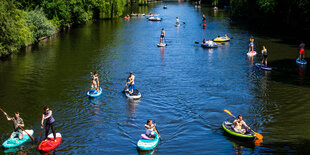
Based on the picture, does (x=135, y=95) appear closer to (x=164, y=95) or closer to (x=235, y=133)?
(x=164, y=95)

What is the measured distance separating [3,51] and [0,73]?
17.0ft

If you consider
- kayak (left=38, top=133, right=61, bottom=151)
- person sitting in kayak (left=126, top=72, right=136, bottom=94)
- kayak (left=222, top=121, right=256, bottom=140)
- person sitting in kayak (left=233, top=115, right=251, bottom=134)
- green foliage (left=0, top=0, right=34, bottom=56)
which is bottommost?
kayak (left=38, top=133, right=61, bottom=151)

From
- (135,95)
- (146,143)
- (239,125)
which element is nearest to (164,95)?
(135,95)

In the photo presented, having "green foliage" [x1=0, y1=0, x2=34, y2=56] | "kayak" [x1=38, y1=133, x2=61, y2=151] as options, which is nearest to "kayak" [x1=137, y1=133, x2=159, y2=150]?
"kayak" [x1=38, y1=133, x2=61, y2=151]

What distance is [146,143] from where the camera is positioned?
21.0 meters

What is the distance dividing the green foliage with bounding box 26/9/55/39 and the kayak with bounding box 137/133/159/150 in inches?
1472

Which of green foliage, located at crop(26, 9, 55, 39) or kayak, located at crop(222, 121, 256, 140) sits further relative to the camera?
green foliage, located at crop(26, 9, 55, 39)

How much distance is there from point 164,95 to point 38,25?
33.9m

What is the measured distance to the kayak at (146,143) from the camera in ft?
68.3

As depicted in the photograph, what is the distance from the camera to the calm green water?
22.4 m

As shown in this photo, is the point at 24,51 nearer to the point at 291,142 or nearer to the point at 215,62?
the point at 215,62

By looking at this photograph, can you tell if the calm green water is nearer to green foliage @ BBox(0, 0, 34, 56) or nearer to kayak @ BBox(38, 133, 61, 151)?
kayak @ BBox(38, 133, 61, 151)

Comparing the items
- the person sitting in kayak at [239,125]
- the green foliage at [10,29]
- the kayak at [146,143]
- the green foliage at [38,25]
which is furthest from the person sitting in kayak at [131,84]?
the green foliage at [38,25]

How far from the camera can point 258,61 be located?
43.8 metres
